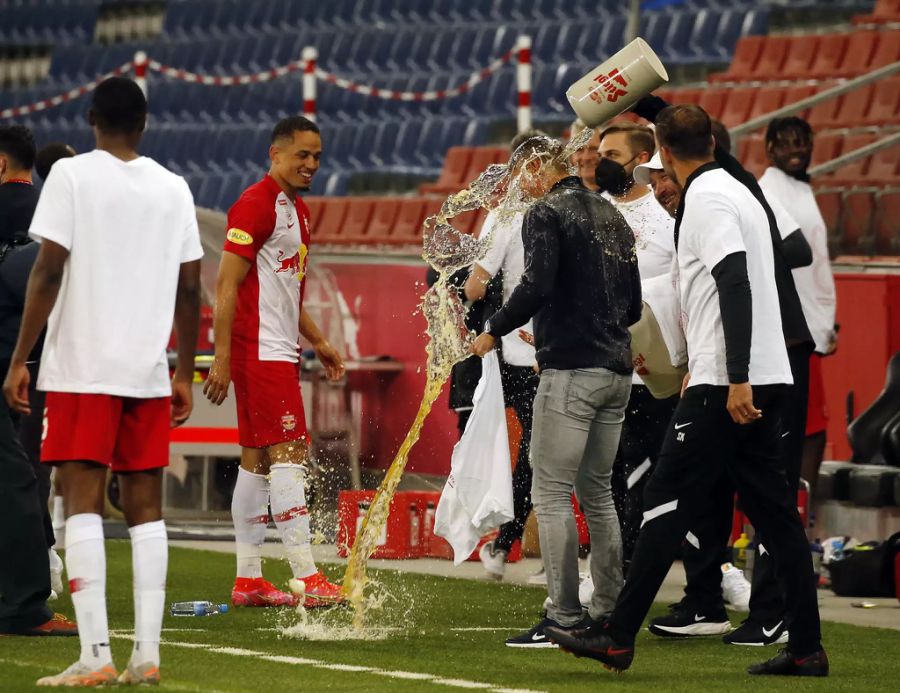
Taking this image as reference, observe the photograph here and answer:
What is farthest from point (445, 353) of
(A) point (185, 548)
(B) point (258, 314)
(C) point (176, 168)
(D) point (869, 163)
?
(C) point (176, 168)

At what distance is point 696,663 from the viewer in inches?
245

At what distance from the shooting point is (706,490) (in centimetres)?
590

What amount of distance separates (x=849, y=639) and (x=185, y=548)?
439cm

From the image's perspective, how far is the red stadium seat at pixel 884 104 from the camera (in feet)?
43.1

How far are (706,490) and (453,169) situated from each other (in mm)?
11450

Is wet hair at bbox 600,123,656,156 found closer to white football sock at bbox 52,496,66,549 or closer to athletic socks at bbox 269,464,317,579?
athletic socks at bbox 269,464,317,579

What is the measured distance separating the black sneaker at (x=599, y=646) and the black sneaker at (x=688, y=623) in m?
1.26

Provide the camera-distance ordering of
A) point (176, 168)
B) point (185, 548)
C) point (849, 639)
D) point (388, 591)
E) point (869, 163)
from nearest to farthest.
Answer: point (849, 639), point (388, 591), point (185, 548), point (869, 163), point (176, 168)

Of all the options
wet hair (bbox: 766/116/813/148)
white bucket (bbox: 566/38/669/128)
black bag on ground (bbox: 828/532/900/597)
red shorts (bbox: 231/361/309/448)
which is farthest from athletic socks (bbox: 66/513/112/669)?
wet hair (bbox: 766/116/813/148)

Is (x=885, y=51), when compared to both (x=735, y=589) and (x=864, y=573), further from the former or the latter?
(x=735, y=589)

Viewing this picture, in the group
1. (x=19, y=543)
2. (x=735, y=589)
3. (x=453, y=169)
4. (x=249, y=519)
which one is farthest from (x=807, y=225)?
(x=453, y=169)

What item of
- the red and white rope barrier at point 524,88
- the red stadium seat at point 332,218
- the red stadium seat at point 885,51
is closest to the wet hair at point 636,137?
the red stadium seat at point 885,51

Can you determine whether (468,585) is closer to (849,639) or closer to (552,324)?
(849,639)

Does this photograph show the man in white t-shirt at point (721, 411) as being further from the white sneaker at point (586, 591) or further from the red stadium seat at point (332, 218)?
the red stadium seat at point (332, 218)
